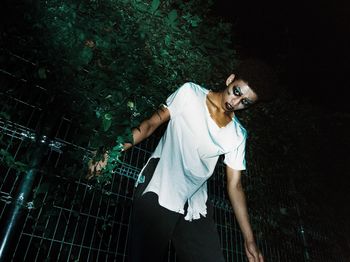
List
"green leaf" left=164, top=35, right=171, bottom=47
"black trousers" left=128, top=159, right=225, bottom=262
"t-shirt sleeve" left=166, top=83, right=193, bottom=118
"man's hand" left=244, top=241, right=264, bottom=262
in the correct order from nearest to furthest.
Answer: "black trousers" left=128, top=159, right=225, bottom=262 < "t-shirt sleeve" left=166, top=83, right=193, bottom=118 < "man's hand" left=244, top=241, right=264, bottom=262 < "green leaf" left=164, top=35, right=171, bottom=47

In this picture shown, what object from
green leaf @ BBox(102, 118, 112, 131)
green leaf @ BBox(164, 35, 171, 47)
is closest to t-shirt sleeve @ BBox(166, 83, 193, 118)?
green leaf @ BBox(102, 118, 112, 131)

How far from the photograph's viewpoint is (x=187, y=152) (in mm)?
2361

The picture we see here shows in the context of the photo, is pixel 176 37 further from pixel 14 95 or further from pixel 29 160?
pixel 29 160

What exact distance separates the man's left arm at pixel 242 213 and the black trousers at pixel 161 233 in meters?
0.39

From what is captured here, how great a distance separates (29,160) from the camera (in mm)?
2553

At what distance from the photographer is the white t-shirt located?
2240 millimetres

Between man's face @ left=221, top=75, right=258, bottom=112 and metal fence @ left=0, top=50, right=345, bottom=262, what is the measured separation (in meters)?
1.43

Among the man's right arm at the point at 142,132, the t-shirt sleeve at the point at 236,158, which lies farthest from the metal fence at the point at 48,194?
the t-shirt sleeve at the point at 236,158

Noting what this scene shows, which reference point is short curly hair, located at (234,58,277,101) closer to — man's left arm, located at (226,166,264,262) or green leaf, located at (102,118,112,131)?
man's left arm, located at (226,166,264,262)

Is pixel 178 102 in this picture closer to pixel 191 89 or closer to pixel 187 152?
pixel 191 89

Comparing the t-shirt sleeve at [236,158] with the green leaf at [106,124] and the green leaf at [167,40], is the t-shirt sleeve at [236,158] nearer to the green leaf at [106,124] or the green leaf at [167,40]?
the green leaf at [106,124]

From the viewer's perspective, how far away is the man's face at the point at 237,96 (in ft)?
8.70

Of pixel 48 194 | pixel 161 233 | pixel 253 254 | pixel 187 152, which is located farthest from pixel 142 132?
pixel 253 254

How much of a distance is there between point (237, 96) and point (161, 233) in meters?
1.49
